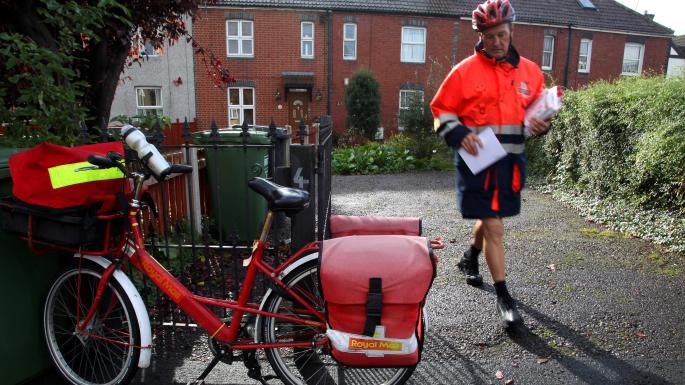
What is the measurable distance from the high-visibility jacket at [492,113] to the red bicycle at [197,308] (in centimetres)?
127

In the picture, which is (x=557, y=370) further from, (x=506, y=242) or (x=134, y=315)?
(x=506, y=242)

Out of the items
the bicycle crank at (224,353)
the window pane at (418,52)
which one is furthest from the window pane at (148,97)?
the bicycle crank at (224,353)

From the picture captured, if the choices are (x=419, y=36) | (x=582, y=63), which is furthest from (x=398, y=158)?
(x=582, y=63)

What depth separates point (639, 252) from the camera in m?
5.03

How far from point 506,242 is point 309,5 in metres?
17.2

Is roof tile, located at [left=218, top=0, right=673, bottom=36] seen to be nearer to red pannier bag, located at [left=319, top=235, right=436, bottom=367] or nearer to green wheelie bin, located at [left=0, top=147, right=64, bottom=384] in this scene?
green wheelie bin, located at [left=0, top=147, right=64, bottom=384]

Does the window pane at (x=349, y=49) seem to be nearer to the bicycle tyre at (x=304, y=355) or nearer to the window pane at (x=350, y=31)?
the window pane at (x=350, y=31)

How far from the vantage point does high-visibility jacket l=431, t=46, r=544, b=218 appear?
124 inches

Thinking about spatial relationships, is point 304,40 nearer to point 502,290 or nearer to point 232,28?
point 232,28

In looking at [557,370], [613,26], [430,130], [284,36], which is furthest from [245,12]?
[557,370]

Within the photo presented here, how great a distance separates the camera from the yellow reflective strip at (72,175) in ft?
7.52

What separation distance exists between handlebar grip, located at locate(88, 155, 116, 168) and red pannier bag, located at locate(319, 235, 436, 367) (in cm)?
106

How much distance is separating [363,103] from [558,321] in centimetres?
1593

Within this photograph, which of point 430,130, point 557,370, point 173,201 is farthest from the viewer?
point 430,130
